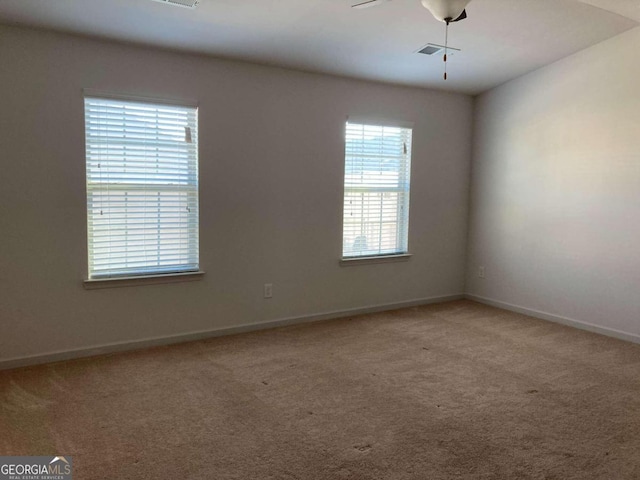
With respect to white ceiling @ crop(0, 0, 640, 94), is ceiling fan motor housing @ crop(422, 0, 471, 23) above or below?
below

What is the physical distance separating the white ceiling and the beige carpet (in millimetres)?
2459

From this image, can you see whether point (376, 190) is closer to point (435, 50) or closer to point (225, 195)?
point (435, 50)

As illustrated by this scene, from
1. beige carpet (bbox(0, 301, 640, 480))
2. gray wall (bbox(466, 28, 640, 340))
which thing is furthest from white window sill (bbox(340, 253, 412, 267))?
gray wall (bbox(466, 28, 640, 340))

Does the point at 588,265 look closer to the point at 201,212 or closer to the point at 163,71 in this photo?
the point at 201,212

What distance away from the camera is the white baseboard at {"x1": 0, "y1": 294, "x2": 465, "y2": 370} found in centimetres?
343

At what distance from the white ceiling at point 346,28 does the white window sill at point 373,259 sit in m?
1.86

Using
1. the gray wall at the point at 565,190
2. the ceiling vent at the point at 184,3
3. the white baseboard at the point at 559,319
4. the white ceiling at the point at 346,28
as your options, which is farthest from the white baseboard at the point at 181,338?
the ceiling vent at the point at 184,3

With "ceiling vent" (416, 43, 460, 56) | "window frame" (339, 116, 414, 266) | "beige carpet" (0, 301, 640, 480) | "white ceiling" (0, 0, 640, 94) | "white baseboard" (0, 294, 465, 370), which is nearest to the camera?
"beige carpet" (0, 301, 640, 480)

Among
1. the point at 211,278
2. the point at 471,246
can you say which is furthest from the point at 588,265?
the point at 211,278

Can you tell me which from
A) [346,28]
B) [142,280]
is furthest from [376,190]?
[142,280]

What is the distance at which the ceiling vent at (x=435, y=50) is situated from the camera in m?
3.98

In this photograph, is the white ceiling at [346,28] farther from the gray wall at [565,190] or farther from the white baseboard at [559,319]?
the white baseboard at [559,319]

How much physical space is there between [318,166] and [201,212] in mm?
1247

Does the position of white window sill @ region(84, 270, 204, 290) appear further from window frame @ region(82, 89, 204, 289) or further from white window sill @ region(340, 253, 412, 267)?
white window sill @ region(340, 253, 412, 267)
